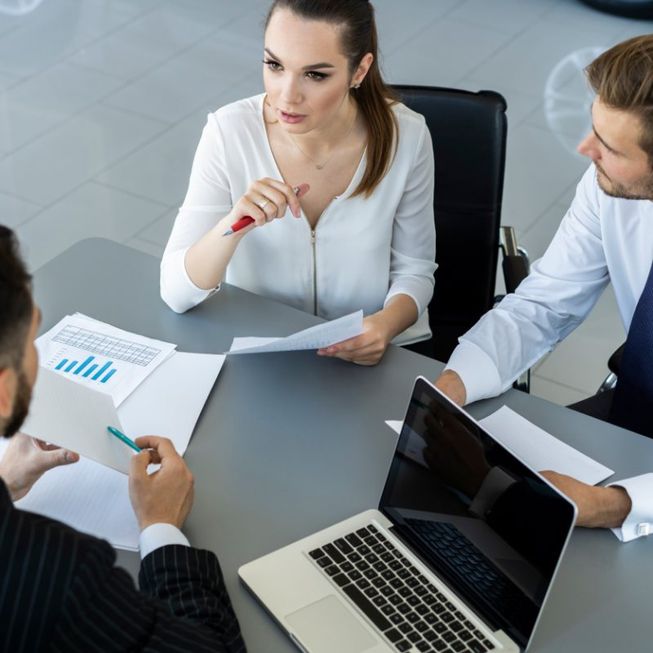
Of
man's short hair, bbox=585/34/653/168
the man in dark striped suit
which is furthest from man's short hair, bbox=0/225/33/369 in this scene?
man's short hair, bbox=585/34/653/168

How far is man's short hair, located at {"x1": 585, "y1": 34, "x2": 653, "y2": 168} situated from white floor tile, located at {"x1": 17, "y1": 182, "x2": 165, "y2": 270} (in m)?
2.11

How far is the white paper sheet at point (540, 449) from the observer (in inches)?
67.7

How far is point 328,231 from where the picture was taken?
7.34 ft

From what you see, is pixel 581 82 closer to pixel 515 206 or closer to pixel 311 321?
pixel 515 206

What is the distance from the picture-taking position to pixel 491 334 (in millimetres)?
2043

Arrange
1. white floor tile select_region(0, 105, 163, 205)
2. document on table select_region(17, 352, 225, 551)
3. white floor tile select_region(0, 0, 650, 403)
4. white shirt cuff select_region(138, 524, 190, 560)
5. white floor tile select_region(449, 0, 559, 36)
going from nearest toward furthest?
white shirt cuff select_region(138, 524, 190, 560) → document on table select_region(17, 352, 225, 551) → white floor tile select_region(0, 0, 650, 403) → white floor tile select_region(0, 105, 163, 205) → white floor tile select_region(449, 0, 559, 36)

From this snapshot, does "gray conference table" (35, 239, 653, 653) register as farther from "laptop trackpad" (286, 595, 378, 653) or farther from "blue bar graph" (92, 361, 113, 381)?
"blue bar graph" (92, 361, 113, 381)

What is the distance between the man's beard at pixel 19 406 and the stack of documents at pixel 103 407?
322 mm

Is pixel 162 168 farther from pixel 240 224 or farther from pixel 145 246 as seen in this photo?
pixel 240 224

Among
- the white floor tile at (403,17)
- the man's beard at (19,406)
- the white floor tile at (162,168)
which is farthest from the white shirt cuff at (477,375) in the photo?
the white floor tile at (403,17)

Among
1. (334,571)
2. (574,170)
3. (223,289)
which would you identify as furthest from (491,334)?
(574,170)

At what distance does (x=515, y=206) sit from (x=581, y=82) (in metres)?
1.15

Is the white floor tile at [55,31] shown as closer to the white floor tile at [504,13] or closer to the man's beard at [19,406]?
the white floor tile at [504,13]

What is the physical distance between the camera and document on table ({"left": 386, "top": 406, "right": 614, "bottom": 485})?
67.7 inches
